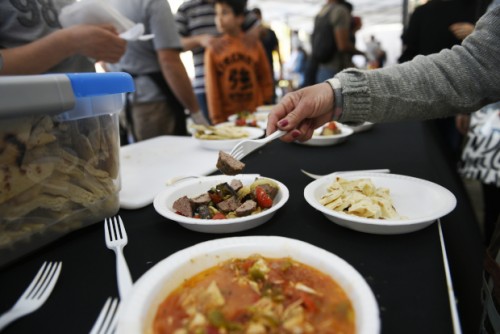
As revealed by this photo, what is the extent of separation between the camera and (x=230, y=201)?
1.00 m

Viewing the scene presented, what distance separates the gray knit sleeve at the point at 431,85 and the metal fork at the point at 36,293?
1122 millimetres

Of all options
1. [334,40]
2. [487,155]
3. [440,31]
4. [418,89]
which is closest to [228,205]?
[418,89]

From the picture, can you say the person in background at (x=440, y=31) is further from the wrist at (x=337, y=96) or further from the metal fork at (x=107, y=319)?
the metal fork at (x=107, y=319)

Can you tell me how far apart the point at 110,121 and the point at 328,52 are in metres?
3.94

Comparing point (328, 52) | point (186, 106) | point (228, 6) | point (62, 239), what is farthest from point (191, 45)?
point (62, 239)

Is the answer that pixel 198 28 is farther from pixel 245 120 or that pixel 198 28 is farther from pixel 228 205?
pixel 228 205

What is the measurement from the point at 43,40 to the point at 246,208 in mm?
1165

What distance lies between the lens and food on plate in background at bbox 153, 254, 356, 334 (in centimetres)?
50

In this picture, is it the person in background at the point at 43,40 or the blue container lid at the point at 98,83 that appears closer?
the blue container lid at the point at 98,83

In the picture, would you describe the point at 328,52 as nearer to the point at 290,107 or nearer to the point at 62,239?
the point at 290,107

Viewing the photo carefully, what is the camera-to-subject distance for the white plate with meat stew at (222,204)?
34.3 inches

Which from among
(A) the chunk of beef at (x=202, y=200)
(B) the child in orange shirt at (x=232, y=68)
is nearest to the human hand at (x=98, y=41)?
(A) the chunk of beef at (x=202, y=200)

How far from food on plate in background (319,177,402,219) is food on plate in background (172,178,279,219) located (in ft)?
0.61

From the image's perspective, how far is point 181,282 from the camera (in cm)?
64
